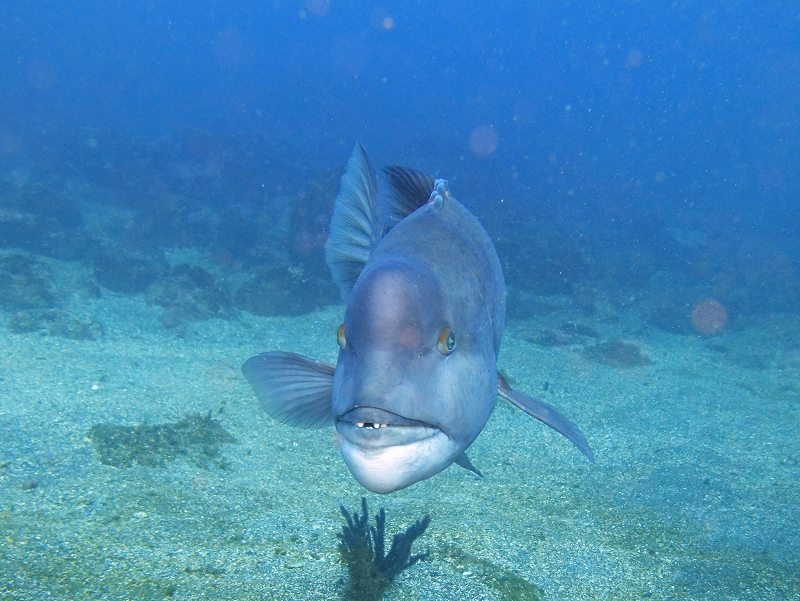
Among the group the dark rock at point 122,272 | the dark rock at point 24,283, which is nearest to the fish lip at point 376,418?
the dark rock at point 24,283

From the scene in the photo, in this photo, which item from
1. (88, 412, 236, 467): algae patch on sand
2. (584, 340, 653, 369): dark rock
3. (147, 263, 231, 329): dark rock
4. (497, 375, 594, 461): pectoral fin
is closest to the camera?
(497, 375, 594, 461): pectoral fin

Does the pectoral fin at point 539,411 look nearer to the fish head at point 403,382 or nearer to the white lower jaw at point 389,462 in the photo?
the fish head at point 403,382

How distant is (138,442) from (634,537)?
5561 mm

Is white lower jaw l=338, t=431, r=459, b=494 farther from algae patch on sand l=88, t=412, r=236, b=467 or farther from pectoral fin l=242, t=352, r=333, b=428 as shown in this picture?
algae patch on sand l=88, t=412, r=236, b=467

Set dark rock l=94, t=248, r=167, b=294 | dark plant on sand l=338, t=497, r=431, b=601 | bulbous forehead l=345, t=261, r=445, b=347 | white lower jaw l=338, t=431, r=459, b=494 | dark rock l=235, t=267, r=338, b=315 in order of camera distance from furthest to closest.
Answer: dark rock l=94, t=248, r=167, b=294 → dark rock l=235, t=267, r=338, b=315 → dark plant on sand l=338, t=497, r=431, b=601 → bulbous forehead l=345, t=261, r=445, b=347 → white lower jaw l=338, t=431, r=459, b=494

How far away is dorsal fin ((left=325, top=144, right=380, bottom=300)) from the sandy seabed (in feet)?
8.48

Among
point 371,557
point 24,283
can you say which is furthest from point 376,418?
point 24,283

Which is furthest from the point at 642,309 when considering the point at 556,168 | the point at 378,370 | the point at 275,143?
the point at 556,168

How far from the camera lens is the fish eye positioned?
2.07 meters

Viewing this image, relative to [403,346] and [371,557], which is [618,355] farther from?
[403,346]

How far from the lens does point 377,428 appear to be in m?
1.76

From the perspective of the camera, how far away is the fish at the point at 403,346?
5.94 ft

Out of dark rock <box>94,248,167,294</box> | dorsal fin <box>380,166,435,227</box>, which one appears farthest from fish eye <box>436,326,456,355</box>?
dark rock <box>94,248,167,294</box>

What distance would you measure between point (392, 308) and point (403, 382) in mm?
304
